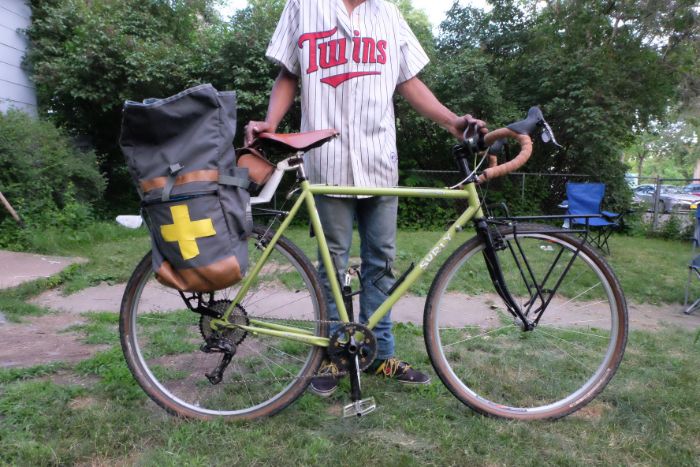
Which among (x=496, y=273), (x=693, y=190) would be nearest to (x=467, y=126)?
(x=496, y=273)

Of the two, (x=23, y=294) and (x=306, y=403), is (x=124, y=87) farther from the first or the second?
(x=306, y=403)

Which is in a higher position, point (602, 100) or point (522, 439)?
point (602, 100)

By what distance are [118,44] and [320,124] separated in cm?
938

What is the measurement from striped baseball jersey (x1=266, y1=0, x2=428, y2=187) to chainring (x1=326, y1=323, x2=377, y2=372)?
684 mm

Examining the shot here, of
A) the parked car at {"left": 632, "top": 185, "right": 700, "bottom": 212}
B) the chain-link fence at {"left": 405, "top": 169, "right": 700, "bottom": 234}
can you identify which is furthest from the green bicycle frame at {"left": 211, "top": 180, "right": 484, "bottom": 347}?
the parked car at {"left": 632, "top": 185, "right": 700, "bottom": 212}

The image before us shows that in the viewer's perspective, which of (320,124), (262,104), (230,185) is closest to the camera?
(230,185)

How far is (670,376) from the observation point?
2.60 m

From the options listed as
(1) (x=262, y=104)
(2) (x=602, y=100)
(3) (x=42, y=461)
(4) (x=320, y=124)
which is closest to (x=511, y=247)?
(4) (x=320, y=124)

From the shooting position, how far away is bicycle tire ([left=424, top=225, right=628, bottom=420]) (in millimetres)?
2154

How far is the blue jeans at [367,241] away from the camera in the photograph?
230 centimetres

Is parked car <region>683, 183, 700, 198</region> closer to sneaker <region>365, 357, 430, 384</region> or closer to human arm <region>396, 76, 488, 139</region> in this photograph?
human arm <region>396, 76, 488, 139</region>

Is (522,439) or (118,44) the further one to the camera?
(118,44)

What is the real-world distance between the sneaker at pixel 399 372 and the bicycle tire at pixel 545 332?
187mm

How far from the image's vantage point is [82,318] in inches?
140
